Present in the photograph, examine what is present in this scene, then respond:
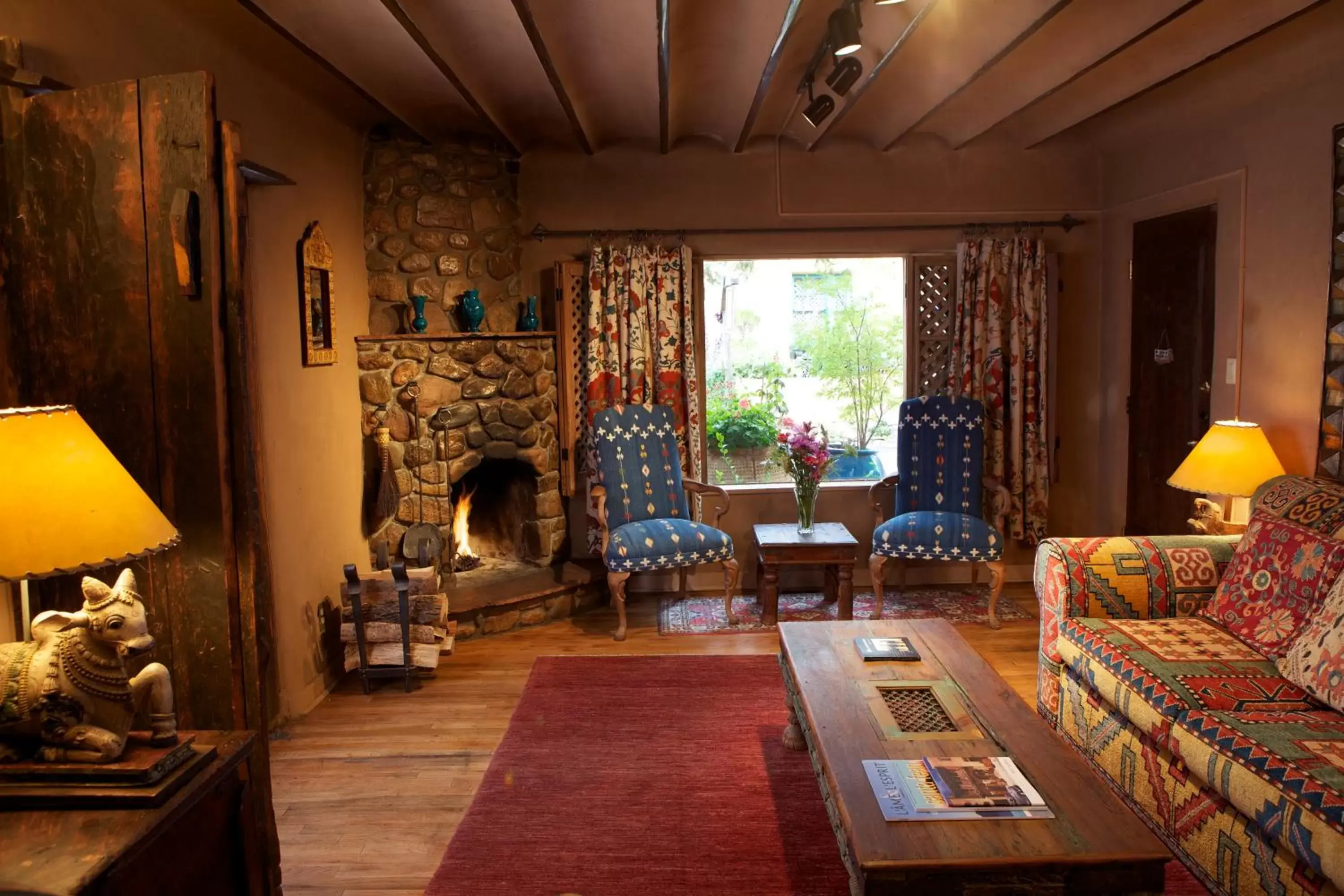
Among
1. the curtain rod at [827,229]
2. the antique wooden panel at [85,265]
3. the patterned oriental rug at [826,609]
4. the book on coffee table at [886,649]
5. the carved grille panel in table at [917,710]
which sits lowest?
the patterned oriental rug at [826,609]

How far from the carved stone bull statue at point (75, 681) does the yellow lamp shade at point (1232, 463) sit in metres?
3.53

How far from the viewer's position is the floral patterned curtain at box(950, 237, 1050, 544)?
16.7 feet

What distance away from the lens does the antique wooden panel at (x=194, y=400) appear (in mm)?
1933

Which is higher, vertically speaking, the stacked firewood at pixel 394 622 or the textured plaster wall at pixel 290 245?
the textured plaster wall at pixel 290 245

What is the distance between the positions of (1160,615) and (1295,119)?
2.08m

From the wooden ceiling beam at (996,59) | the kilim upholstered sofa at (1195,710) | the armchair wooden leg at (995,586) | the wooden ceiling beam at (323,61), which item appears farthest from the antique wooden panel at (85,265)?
the armchair wooden leg at (995,586)

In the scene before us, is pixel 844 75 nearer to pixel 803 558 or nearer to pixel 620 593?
pixel 803 558

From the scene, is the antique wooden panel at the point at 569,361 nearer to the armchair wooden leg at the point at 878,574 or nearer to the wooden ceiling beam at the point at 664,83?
the wooden ceiling beam at the point at 664,83

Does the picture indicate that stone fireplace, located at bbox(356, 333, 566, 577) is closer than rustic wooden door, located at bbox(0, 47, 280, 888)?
No

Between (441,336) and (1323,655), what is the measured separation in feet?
12.4

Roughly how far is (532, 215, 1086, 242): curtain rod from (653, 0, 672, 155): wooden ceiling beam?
46 centimetres

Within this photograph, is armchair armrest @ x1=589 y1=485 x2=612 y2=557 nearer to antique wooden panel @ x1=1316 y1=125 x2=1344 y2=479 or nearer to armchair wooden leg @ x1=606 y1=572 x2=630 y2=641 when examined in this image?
armchair wooden leg @ x1=606 y1=572 x2=630 y2=641

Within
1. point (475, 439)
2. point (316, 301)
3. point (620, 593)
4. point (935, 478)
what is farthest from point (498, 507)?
point (935, 478)

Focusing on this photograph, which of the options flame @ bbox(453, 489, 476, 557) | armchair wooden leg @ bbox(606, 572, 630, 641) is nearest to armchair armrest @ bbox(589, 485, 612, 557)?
armchair wooden leg @ bbox(606, 572, 630, 641)
